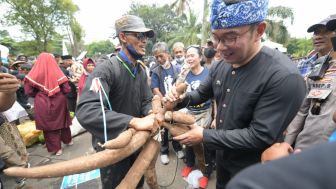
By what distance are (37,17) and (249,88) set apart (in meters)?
26.0

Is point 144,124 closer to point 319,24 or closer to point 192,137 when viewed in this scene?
point 192,137

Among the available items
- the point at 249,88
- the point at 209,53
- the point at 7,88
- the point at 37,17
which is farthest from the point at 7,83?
the point at 37,17

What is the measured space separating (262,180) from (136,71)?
1.91m

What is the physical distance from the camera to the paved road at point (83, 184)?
352cm

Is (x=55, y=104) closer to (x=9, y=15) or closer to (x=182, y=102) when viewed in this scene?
(x=182, y=102)

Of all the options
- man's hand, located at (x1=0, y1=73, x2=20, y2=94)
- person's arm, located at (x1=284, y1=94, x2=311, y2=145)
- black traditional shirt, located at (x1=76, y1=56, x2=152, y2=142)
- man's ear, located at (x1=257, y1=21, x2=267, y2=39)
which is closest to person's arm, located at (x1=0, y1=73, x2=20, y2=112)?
man's hand, located at (x1=0, y1=73, x2=20, y2=94)

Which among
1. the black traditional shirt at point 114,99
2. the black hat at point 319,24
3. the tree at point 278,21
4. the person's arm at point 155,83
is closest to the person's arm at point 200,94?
the black traditional shirt at point 114,99

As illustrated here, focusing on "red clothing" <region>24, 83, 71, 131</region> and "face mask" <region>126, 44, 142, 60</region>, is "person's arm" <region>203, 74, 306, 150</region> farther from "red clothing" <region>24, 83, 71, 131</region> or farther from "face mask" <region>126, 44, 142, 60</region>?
"red clothing" <region>24, 83, 71, 131</region>

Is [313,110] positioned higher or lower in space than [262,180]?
lower

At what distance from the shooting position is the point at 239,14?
1.44 metres

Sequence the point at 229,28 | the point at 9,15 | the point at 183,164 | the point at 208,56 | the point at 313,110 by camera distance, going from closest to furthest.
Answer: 1. the point at 229,28
2. the point at 313,110
3. the point at 183,164
4. the point at 208,56
5. the point at 9,15

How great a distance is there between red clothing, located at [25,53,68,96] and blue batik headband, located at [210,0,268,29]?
154 inches

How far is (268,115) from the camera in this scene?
1.49 m

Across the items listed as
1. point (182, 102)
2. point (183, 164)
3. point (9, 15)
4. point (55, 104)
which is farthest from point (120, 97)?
point (9, 15)
